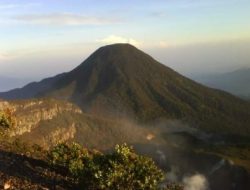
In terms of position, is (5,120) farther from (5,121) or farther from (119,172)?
(119,172)

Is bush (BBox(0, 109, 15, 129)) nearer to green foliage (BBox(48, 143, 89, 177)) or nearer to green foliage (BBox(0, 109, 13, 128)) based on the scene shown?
green foliage (BBox(0, 109, 13, 128))

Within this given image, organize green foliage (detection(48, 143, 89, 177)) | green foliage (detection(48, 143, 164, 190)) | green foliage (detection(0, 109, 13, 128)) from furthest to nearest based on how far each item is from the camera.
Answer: green foliage (detection(0, 109, 13, 128))
green foliage (detection(48, 143, 89, 177))
green foliage (detection(48, 143, 164, 190))

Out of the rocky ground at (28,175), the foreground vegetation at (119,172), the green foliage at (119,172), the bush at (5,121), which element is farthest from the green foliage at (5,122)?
the green foliage at (119,172)

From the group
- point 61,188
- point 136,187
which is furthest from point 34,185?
point 136,187

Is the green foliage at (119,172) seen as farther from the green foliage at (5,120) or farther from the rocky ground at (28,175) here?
the green foliage at (5,120)

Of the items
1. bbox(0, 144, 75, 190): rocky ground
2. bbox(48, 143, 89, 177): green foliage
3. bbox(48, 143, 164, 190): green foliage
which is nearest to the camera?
bbox(0, 144, 75, 190): rocky ground

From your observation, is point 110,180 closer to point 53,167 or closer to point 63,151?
point 53,167

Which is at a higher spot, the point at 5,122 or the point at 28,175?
the point at 5,122

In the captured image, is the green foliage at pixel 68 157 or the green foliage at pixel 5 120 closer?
the green foliage at pixel 68 157

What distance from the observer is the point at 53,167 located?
7894 centimetres

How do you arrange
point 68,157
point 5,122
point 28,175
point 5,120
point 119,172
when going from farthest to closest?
point 5,122 → point 5,120 → point 68,157 → point 28,175 → point 119,172

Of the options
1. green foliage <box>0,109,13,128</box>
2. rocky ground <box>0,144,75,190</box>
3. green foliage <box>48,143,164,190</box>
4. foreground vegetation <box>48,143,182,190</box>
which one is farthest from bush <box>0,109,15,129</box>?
green foliage <box>48,143,164,190</box>

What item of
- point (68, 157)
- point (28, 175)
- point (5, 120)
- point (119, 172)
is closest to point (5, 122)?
point (5, 120)

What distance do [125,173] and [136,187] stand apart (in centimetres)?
285
